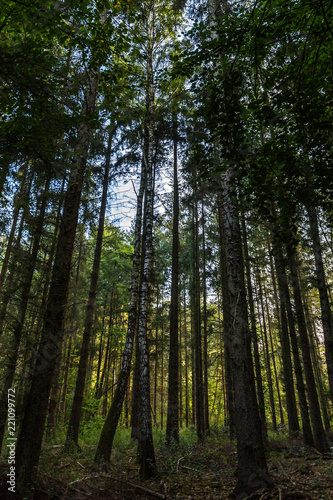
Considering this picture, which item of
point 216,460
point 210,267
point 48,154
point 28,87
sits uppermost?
point 210,267

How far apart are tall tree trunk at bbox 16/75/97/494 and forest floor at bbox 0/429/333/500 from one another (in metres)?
0.51

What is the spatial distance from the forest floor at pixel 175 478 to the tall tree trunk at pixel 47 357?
1.67 ft

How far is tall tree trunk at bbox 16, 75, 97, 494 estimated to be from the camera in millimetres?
4656

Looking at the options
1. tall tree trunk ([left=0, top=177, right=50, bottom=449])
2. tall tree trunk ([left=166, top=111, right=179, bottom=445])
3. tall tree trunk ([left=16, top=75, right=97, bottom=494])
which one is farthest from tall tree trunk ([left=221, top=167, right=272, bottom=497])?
tall tree trunk ([left=166, top=111, right=179, bottom=445])

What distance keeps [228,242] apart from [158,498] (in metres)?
5.43

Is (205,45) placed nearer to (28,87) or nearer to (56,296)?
(28,87)

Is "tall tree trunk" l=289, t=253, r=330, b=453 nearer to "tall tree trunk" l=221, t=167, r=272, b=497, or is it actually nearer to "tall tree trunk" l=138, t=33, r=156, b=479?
"tall tree trunk" l=221, t=167, r=272, b=497

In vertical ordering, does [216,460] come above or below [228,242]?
below

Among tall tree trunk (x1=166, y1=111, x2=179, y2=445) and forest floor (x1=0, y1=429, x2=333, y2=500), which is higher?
tall tree trunk (x1=166, y1=111, x2=179, y2=445)

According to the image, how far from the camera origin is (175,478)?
670 centimetres

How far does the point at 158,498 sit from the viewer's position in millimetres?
5234

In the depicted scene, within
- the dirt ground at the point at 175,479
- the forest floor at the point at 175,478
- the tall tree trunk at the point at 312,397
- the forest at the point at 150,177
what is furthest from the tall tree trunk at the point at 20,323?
the tall tree trunk at the point at 312,397

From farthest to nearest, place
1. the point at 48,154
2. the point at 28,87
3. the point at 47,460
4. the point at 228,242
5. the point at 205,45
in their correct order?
1. the point at 47,460
2. the point at 228,242
3. the point at 48,154
4. the point at 28,87
5. the point at 205,45

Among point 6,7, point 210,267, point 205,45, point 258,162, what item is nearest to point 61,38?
point 6,7
